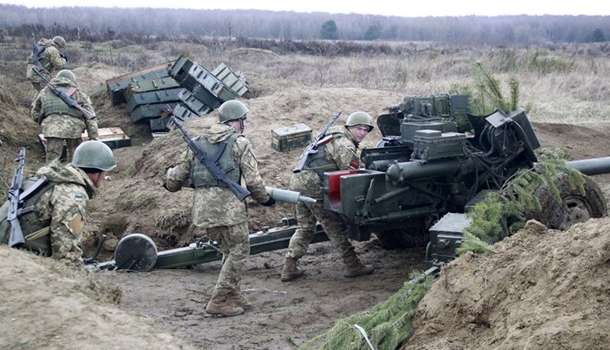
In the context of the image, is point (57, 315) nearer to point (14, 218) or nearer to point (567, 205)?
point (14, 218)

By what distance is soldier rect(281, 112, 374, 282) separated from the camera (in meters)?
8.31

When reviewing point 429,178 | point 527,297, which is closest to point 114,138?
point 429,178

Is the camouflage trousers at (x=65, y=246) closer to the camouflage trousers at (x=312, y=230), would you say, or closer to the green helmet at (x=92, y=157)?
the green helmet at (x=92, y=157)

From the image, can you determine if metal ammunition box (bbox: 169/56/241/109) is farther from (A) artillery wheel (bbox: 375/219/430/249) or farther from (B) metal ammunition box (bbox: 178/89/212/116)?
(A) artillery wheel (bbox: 375/219/430/249)

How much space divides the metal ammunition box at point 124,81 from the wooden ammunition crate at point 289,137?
5.61m

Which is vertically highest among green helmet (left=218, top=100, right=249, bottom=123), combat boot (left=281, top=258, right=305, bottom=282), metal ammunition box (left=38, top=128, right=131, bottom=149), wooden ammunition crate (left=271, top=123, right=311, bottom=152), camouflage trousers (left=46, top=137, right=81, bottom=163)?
green helmet (left=218, top=100, right=249, bottom=123)

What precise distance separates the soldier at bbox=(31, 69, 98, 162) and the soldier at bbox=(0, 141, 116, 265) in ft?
20.0

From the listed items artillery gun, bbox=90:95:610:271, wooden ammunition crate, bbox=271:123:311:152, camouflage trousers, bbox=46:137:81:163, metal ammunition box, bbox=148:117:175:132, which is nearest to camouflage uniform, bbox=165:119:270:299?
artillery gun, bbox=90:95:610:271

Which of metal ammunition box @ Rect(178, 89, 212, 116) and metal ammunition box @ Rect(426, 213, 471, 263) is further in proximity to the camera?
metal ammunition box @ Rect(178, 89, 212, 116)

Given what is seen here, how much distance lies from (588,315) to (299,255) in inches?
187

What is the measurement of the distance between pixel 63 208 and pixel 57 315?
3.58 ft

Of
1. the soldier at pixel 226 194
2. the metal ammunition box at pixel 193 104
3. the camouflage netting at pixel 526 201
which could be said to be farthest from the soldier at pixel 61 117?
the camouflage netting at pixel 526 201

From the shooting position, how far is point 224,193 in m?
7.30

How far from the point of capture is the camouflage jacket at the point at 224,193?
7.29 meters
